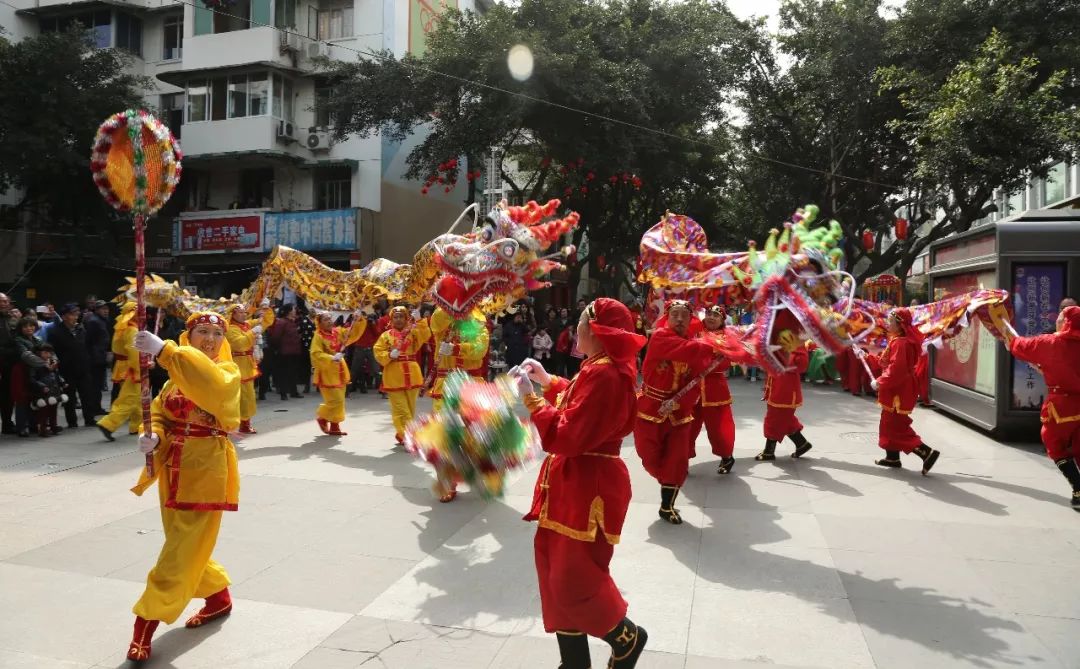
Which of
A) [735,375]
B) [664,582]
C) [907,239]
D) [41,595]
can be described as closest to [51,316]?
[41,595]

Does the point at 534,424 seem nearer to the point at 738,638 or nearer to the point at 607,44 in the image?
the point at 738,638

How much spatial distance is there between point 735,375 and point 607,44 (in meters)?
8.52

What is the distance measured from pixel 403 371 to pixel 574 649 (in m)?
5.51

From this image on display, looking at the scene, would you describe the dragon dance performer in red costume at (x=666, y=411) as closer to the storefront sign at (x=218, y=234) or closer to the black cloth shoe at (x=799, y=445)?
the black cloth shoe at (x=799, y=445)

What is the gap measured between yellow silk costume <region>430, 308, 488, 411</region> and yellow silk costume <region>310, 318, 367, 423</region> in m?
2.46

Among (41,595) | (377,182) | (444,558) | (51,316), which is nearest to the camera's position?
(41,595)

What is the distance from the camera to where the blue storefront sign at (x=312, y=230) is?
1988 cm

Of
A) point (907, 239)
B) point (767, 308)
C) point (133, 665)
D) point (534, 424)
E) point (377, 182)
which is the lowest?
point (133, 665)

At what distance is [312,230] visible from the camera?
2016 centimetres

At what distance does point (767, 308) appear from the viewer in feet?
16.6

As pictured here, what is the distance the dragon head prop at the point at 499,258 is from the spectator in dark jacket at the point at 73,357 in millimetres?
5642

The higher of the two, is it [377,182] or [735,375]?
[377,182]

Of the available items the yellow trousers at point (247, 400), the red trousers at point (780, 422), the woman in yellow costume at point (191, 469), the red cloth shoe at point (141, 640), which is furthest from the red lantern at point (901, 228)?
the red cloth shoe at point (141, 640)

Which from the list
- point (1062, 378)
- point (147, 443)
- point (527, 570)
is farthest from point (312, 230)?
point (1062, 378)
